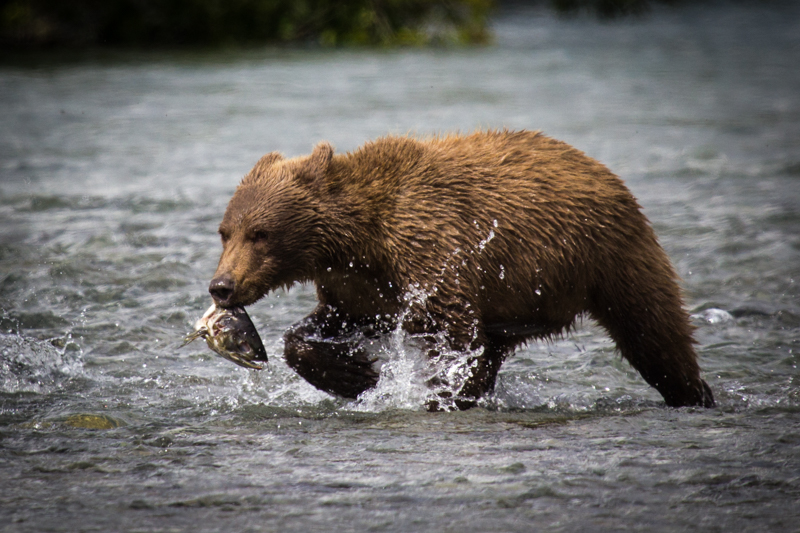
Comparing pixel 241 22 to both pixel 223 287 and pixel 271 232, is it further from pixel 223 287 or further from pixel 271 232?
pixel 223 287

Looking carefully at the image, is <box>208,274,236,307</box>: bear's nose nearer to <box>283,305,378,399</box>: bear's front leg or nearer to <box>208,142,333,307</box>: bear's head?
<box>208,142,333,307</box>: bear's head

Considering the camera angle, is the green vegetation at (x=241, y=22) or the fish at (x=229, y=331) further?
the green vegetation at (x=241, y=22)

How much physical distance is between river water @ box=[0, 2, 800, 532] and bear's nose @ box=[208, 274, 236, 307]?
2.14 feet

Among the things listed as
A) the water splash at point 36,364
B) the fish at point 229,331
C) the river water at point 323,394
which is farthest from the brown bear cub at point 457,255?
the water splash at point 36,364

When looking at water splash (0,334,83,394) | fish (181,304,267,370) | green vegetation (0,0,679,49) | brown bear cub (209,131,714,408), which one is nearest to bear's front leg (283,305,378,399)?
brown bear cub (209,131,714,408)

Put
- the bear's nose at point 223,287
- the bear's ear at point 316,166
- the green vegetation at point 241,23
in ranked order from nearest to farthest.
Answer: the bear's nose at point 223,287 → the bear's ear at point 316,166 → the green vegetation at point 241,23

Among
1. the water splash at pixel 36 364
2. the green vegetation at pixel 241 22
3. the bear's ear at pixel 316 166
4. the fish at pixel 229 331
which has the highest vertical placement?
the green vegetation at pixel 241 22

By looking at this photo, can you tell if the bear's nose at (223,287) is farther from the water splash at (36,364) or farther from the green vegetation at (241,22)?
the green vegetation at (241,22)

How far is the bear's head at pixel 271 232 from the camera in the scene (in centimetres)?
500

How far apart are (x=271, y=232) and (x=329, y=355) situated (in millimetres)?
777

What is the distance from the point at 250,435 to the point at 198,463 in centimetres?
47

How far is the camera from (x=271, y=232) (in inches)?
200

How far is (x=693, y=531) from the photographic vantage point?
3.67 m

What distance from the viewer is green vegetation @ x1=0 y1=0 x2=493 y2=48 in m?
25.8
